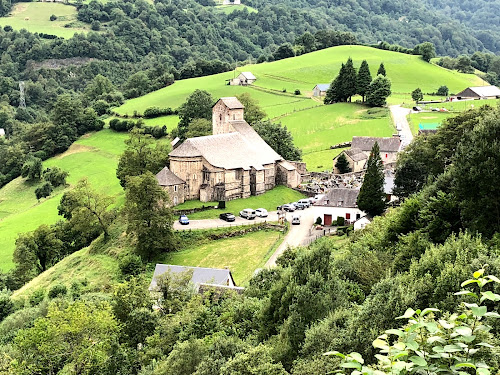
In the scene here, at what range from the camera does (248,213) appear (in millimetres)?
57625

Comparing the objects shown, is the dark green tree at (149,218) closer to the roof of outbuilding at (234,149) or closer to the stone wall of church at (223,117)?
the roof of outbuilding at (234,149)

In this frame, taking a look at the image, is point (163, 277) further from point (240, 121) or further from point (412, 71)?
point (412, 71)

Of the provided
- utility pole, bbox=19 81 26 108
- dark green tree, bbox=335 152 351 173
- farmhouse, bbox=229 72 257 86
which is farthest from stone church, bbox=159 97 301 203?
utility pole, bbox=19 81 26 108

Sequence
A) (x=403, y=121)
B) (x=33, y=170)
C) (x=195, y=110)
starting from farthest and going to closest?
(x=403, y=121), (x=33, y=170), (x=195, y=110)

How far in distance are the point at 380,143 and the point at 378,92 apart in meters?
27.1

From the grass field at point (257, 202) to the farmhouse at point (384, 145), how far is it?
661 inches

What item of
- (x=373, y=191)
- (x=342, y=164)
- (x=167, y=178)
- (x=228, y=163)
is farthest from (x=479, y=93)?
(x=167, y=178)

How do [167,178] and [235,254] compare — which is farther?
[167,178]

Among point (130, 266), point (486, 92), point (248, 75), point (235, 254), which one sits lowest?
point (130, 266)

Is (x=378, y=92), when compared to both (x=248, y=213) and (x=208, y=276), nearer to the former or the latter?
(x=248, y=213)

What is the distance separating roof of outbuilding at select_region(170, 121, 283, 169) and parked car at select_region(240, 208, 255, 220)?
604 centimetres

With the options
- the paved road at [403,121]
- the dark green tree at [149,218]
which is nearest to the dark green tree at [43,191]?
the dark green tree at [149,218]

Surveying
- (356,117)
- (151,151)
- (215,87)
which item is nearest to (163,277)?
(151,151)

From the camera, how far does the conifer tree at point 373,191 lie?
48.9 meters
